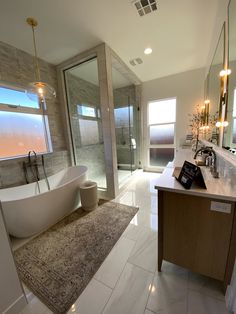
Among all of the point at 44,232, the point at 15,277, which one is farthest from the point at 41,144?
the point at 15,277

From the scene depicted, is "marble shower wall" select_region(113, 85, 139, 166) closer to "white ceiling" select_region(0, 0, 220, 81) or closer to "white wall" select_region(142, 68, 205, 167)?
"white wall" select_region(142, 68, 205, 167)

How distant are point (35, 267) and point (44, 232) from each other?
0.53 m

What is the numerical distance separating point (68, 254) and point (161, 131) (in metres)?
3.77

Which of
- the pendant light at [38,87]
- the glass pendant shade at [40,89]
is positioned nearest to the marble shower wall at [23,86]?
the pendant light at [38,87]

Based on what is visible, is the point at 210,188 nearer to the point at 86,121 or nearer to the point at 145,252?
the point at 145,252

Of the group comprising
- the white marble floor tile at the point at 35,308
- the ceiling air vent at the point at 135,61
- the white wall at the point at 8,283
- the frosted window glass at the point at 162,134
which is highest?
the ceiling air vent at the point at 135,61

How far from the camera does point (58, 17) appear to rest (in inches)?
69.4

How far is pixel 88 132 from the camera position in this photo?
3.45m

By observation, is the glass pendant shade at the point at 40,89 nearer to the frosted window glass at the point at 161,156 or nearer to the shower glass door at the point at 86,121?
the shower glass door at the point at 86,121

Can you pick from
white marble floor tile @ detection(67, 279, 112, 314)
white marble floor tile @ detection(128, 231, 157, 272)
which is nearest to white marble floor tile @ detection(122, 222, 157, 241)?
white marble floor tile @ detection(128, 231, 157, 272)

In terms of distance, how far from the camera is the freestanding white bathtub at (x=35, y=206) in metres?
1.62

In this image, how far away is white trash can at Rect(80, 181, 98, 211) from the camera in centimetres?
227

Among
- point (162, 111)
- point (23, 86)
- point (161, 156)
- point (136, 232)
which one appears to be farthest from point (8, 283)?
point (162, 111)

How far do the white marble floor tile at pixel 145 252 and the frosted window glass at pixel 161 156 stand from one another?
110 inches
